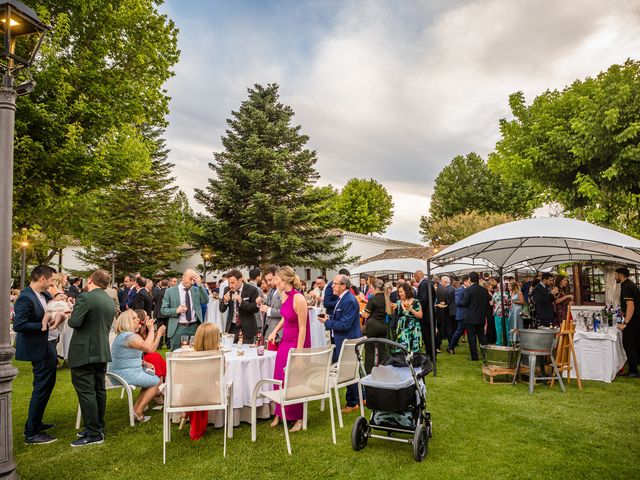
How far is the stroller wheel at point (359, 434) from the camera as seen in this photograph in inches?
187

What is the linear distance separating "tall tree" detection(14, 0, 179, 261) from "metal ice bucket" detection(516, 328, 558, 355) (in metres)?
11.2

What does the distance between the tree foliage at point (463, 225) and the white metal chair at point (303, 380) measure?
102ft

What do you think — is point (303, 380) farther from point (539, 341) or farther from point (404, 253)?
point (404, 253)

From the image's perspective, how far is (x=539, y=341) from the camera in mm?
7406

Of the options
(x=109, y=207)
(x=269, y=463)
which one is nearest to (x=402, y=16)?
(x=269, y=463)

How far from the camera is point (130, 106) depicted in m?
13.0

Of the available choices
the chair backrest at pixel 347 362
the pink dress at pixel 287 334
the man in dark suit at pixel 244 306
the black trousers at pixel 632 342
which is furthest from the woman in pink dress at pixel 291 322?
the black trousers at pixel 632 342

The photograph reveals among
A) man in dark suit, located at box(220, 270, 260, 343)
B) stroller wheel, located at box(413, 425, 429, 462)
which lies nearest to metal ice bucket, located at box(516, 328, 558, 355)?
stroller wheel, located at box(413, 425, 429, 462)

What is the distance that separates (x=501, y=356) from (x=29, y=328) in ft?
25.3

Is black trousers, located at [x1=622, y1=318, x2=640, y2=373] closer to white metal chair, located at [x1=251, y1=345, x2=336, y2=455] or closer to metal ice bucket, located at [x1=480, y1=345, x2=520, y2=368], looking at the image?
metal ice bucket, located at [x1=480, y1=345, x2=520, y2=368]

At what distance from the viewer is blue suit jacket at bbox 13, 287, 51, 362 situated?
5137 mm

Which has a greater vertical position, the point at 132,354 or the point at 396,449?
the point at 132,354

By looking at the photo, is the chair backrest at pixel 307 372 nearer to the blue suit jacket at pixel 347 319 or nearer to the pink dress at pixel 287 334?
the pink dress at pixel 287 334

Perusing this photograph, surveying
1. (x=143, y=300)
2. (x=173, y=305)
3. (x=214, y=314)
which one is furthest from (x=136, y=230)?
(x=173, y=305)
